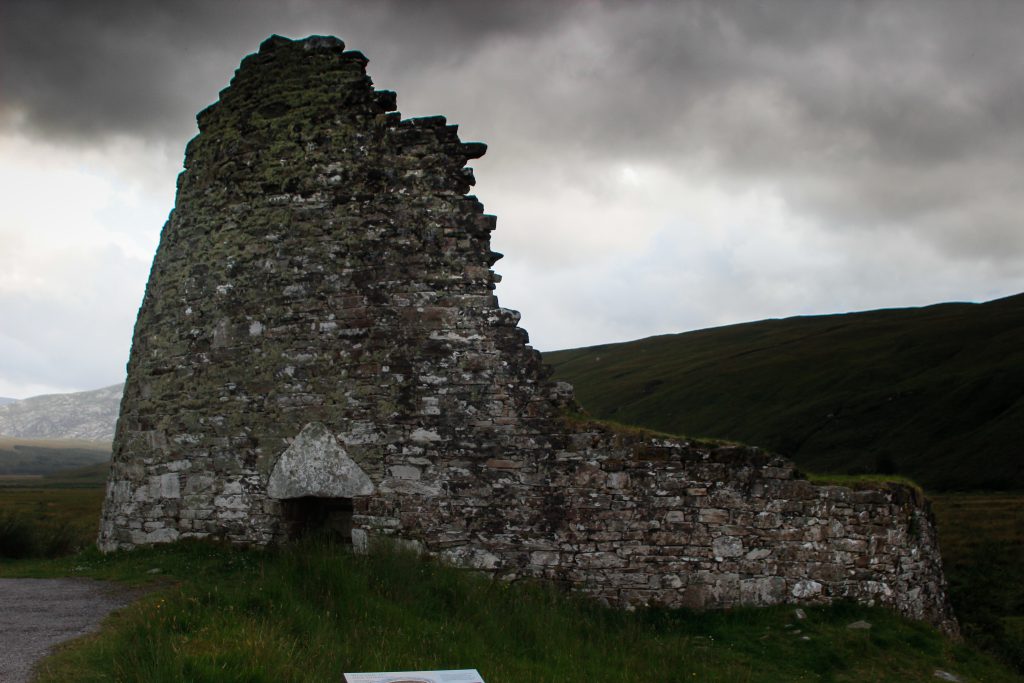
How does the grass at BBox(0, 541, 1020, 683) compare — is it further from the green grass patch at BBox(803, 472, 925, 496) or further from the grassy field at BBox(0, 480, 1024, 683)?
the green grass patch at BBox(803, 472, 925, 496)

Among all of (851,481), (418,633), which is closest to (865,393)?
(851,481)

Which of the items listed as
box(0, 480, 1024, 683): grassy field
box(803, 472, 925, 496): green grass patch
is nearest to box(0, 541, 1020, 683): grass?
box(0, 480, 1024, 683): grassy field

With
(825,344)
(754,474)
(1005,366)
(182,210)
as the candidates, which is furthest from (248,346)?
(825,344)

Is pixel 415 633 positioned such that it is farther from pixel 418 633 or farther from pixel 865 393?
pixel 865 393

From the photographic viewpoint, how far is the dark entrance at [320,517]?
9.80 m

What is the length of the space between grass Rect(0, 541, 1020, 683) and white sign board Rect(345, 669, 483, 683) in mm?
988

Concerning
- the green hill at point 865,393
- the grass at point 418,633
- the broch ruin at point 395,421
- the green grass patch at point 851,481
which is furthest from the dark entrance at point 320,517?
the green hill at point 865,393

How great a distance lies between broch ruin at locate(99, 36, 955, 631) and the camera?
9.00 metres

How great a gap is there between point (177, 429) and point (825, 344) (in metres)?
72.0

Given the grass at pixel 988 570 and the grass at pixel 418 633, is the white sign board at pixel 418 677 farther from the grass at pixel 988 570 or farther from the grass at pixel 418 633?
the grass at pixel 988 570

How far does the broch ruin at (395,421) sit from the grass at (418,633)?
1.61ft

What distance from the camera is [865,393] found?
188 feet

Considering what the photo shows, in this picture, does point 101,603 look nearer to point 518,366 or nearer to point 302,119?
point 518,366

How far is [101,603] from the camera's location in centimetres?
770
